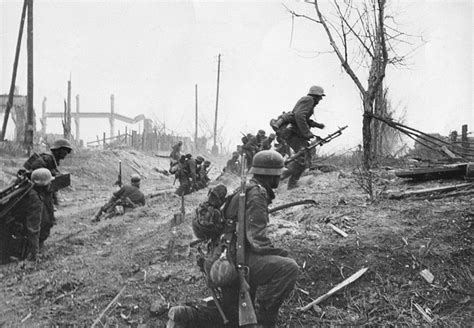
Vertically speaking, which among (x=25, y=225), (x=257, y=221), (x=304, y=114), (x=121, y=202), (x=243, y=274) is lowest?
(x=121, y=202)

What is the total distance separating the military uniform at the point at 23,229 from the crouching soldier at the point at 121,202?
2.99 metres

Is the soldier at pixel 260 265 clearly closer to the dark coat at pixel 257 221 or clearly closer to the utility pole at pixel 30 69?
the dark coat at pixel 257 221

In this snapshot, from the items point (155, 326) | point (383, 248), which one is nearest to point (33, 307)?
point (155, 326)

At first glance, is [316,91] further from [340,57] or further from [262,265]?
[262,265]

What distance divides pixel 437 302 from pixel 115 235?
208 inches

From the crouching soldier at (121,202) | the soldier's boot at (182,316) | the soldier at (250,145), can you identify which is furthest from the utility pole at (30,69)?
the soldier's boot at (182,316)

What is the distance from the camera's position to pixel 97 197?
46.9 ft

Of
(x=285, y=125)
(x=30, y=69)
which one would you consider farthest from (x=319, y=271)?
(x=30, y=69)

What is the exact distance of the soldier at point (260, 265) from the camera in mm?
3107

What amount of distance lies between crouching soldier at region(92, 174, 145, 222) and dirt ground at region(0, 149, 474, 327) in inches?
99.7

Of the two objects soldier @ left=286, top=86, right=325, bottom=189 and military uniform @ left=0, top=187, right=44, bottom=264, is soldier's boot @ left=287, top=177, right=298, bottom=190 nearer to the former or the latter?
soldier @ left=286, top=86, right=325, bottom=189

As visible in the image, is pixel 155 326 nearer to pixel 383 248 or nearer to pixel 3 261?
pixel 383 248

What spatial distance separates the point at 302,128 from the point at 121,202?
453 cm

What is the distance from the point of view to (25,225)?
5914 millimetres
